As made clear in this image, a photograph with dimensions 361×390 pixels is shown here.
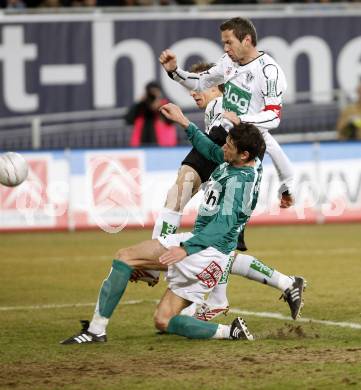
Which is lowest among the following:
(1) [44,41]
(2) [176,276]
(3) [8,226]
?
(3) [8,226]

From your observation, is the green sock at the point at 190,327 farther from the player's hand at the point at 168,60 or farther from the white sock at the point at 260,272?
the player's hand at the point at 168,60

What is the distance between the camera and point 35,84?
21.9 m

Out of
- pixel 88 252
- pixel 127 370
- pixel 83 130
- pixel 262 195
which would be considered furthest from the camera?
pixel 83 130

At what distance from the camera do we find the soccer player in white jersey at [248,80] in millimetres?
9570

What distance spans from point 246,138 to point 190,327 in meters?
1.49

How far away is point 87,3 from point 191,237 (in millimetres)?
14751

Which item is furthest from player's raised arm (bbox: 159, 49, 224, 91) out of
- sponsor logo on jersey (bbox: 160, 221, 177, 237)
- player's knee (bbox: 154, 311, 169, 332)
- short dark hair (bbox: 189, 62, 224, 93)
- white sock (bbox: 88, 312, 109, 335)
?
white sock (bbox: 88, 312, 109, 335)

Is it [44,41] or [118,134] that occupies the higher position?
[44,41]

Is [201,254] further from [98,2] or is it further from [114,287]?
[98,2]

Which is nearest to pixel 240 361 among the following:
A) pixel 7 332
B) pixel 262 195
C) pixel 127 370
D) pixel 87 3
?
pixel 127 370

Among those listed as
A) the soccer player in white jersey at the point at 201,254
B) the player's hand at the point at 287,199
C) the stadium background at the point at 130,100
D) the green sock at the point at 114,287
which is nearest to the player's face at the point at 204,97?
the player's hand at the point at 287,199

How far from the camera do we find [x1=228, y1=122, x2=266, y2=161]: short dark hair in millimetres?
8453

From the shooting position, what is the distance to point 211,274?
27.8ft

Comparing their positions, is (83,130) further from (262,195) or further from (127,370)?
(127,370)
